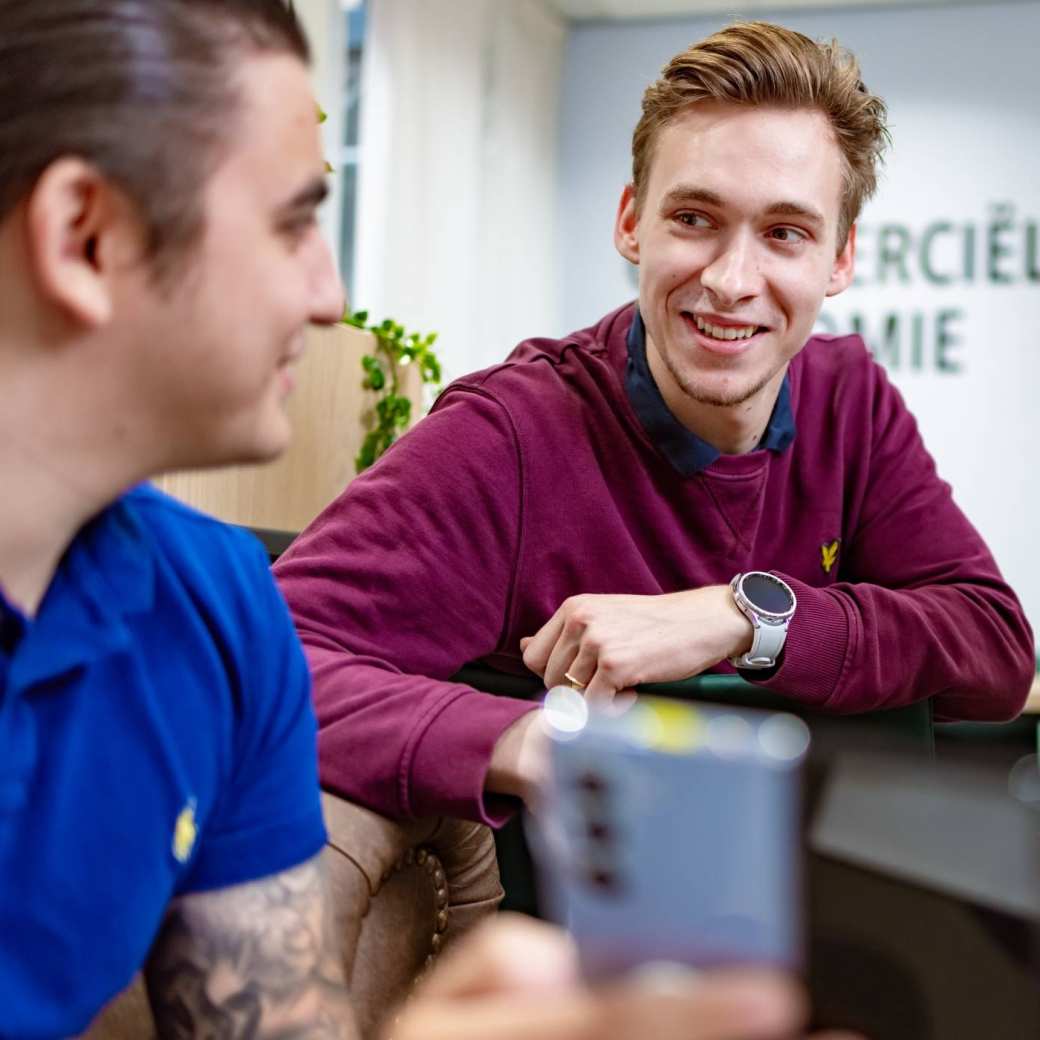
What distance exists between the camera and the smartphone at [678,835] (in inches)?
16.3

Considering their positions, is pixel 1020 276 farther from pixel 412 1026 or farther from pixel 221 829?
pixel 412 1026

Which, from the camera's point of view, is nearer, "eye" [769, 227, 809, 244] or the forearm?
the forearm

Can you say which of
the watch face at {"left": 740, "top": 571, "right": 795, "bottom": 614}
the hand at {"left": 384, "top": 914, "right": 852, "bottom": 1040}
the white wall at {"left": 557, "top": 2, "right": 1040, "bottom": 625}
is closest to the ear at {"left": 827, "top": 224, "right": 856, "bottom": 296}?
the watch face at {"left": 740, "top": 571, "right": 795, "bottom": 614}

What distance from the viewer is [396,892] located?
3.94 feet

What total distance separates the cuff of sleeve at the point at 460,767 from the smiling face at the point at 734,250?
59 cm

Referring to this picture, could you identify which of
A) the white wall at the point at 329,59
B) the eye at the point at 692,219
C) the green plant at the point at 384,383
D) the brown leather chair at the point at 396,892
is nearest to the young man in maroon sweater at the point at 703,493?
the eye at the point at 692,219

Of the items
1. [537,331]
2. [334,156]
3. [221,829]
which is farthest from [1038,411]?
[221,829]

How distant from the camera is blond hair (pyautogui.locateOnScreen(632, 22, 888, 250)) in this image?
1664 mm

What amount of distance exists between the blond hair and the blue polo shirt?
99 cm

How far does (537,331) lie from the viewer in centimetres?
586

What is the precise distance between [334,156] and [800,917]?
14.0 feet

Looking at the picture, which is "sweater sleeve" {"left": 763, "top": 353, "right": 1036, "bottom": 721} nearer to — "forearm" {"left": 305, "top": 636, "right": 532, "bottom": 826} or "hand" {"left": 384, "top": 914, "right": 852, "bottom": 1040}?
"forearm" {"left": 305, "top": 636, "right": 532, "bottom": 826}

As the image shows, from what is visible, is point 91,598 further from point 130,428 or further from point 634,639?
point 634,639

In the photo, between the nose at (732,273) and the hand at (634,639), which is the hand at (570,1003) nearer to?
the hand at (634,639)
